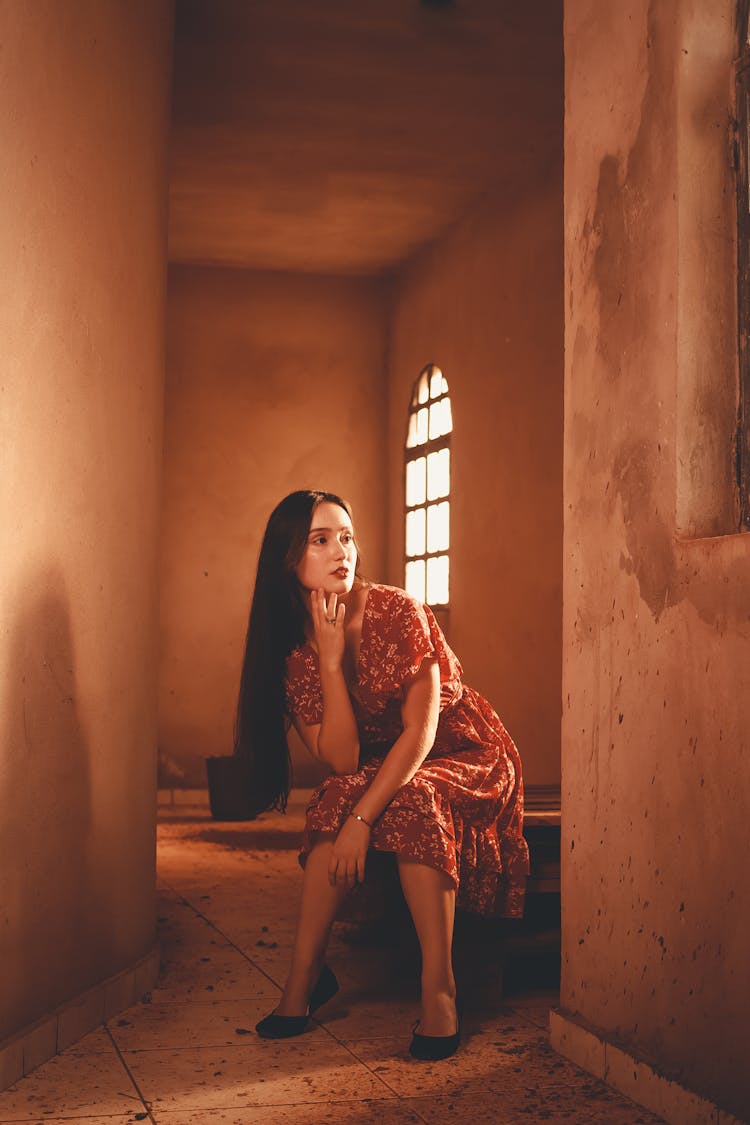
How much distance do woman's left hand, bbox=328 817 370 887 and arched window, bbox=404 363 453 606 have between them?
14.8 ft

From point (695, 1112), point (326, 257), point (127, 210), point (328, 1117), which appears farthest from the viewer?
point (326, 257)

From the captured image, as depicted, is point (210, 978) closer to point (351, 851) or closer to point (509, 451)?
point (351, 851)

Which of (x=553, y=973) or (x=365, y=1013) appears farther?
(x=553, y=973)

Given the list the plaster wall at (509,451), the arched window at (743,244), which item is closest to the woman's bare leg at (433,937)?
the arched window at (743,244)

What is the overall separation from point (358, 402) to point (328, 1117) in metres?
6.59

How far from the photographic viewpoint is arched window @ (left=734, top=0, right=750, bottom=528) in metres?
2.39

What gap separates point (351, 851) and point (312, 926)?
0.83ft

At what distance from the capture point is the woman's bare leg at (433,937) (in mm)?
2797

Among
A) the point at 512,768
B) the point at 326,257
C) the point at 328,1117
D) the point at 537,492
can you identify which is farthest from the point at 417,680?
the point at 326,257

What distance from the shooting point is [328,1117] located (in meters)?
2.42

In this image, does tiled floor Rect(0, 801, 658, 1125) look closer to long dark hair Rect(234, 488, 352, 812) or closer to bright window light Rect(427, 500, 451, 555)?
long dark hair Rect(234, 488, 352, 812)

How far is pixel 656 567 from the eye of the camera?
2.50 metres

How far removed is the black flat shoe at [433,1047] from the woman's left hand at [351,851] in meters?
0.38

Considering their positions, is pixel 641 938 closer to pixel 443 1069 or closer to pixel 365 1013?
pixel 443 1069
